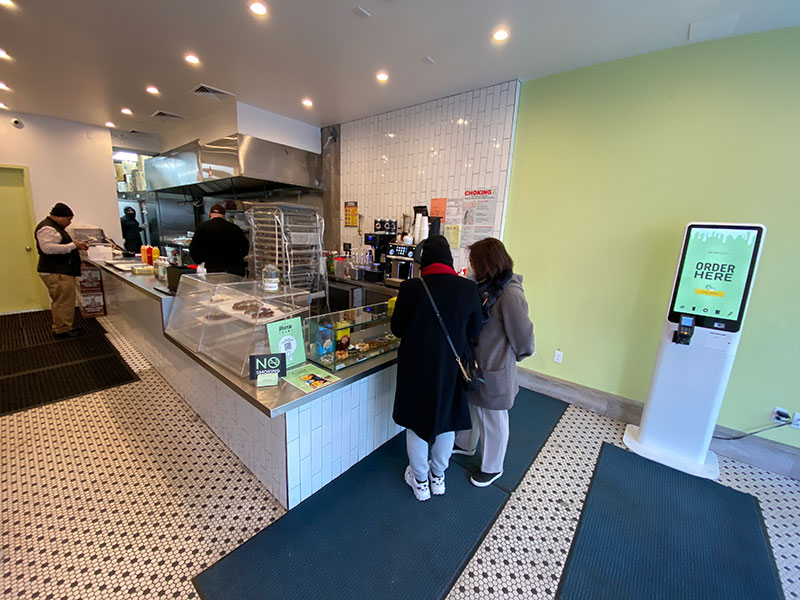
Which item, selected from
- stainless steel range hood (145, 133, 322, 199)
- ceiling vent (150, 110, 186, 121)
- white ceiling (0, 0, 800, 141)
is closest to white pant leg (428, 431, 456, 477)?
white ceiling (0, 0, 800, 141)

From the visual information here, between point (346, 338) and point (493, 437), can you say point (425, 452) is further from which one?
point (346, 338)

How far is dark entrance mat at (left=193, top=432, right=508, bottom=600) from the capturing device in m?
1.41

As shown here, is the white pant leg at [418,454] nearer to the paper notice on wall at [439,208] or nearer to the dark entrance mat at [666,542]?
the dark entrance mat at [666,542]

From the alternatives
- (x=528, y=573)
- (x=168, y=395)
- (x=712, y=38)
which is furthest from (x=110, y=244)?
(x=712, y=38)

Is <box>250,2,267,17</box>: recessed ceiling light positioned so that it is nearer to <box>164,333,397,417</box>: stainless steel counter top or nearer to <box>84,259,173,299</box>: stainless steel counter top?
<box>84,259,173,299</box>: stainless steel counter top

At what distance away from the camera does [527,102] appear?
2994 millimetres

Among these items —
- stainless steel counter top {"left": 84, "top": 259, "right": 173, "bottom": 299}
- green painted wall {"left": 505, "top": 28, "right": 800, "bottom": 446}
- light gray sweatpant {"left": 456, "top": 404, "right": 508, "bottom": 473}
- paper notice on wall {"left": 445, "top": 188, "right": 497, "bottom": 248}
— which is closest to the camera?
light gray sweatpant {"left": 456, "top": 404, "right": 508, "bottom": 473}

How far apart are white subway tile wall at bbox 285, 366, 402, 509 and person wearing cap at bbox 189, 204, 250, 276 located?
266 cm

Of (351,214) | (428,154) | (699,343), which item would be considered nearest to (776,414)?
(699,343)

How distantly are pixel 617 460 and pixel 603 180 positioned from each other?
87.0 inches

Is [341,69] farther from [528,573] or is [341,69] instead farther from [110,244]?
[110,244]

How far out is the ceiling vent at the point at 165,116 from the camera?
440 cm

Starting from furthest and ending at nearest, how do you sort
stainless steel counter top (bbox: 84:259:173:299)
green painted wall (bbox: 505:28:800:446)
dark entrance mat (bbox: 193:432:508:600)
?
1. stainless steel counter top (bbox: 84:259:173:299)
2. green painted wall (bbox: 505:28:800:446)
3. dark entrance mat (bbox: 193:432:508:600)

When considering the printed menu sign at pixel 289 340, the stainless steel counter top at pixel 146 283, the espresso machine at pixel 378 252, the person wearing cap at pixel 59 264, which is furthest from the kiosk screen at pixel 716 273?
the person wearing cap at pixel 59 264
